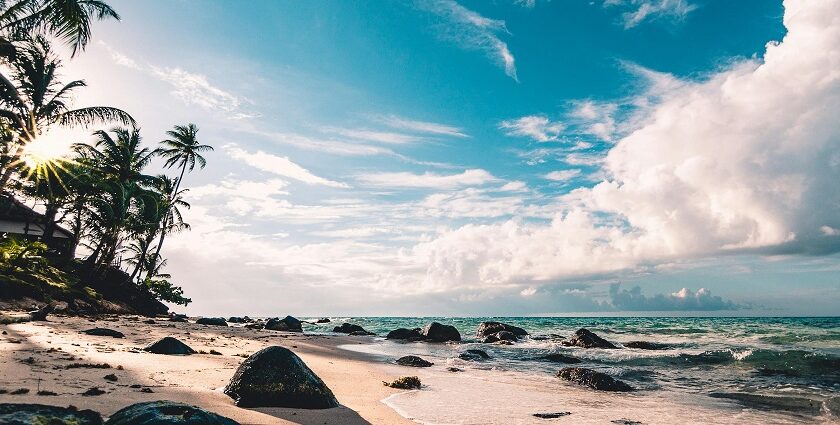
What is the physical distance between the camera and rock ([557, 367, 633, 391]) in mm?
11430

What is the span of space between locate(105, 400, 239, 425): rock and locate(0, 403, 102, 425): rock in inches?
8.7

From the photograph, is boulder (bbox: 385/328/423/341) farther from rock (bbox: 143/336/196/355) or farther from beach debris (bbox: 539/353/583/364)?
rock (bbox: 143/336/196/355)

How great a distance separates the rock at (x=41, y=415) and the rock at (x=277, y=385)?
287 cm

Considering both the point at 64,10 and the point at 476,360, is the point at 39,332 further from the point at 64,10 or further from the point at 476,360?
the point at 476,360

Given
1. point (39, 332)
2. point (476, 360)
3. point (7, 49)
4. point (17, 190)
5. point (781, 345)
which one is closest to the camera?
point (17, 190)

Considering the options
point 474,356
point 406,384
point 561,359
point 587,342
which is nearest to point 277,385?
point 406,384

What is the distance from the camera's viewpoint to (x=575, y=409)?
834 cm

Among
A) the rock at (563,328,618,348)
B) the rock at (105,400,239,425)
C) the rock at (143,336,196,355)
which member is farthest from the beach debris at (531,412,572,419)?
the rock at (563,328,618,348)

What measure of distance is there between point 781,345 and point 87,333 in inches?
1177

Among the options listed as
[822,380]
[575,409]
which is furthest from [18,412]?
[822,380]

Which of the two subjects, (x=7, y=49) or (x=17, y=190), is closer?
(x=17, y=190)

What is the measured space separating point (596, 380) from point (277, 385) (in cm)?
870

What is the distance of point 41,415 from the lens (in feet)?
11.9

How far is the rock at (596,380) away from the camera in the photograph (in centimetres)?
1143
